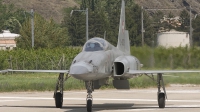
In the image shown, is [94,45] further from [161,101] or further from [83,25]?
[83,25]

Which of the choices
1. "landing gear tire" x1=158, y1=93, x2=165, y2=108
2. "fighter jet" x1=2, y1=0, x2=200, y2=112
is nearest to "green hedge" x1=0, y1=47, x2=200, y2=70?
"landing gear tire" x1=158, y1=93, x2=165, y2=108

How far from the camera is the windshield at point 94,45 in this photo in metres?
22.7

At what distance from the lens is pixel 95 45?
75.4 ft

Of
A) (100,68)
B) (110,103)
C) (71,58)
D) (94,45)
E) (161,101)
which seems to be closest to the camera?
(100,68)

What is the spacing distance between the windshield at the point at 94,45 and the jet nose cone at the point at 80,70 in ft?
6.05

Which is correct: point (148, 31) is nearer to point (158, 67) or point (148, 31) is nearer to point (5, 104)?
point (158, 67)

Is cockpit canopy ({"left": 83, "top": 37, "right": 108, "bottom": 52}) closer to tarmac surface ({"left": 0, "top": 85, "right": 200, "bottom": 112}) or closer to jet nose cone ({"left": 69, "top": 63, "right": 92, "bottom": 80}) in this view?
jet nose cone ({"left": 69, "top": 63, "right": 92, "bottom": 80})

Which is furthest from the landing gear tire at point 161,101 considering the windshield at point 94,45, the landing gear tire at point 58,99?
the landing gear tire at point 58,99

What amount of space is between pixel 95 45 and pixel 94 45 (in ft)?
0.15

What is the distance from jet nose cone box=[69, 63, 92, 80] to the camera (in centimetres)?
2055

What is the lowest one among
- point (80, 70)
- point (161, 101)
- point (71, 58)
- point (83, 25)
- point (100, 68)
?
point (83, 25)

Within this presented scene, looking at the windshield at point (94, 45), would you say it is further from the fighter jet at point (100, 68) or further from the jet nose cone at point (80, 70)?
the jet nose cone at point (80, 70)

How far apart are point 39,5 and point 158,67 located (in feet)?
400

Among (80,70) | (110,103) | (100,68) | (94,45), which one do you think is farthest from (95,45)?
(110,103)
